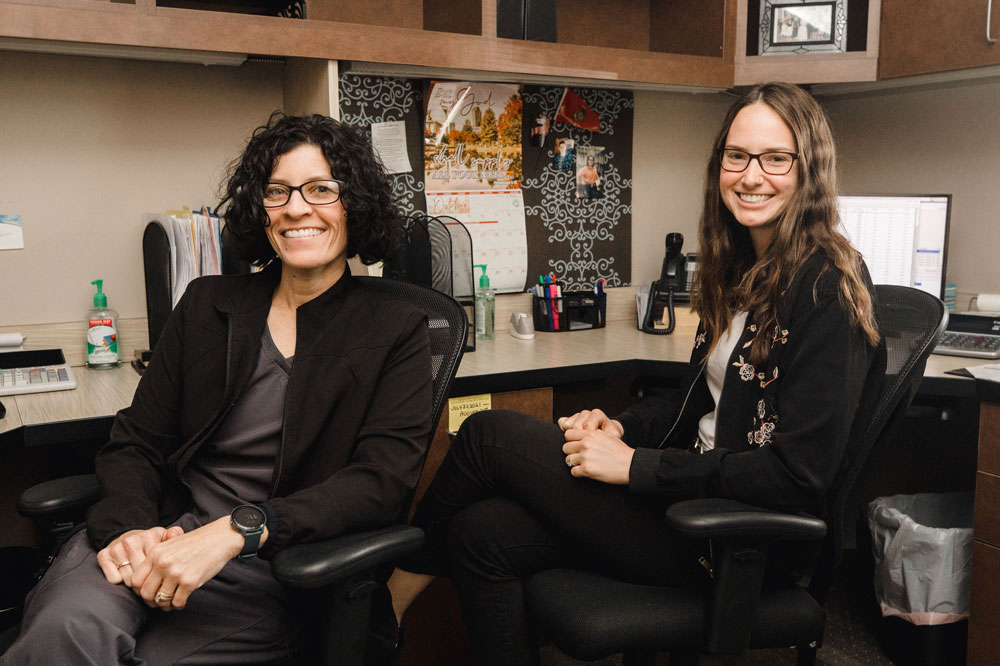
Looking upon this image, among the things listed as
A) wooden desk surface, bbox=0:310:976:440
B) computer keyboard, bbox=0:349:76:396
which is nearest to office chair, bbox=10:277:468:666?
wooden desk surface, bbox=0:310:976:440

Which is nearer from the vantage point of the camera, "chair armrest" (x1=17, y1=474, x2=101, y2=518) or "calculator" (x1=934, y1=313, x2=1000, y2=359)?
"chair armrest" (x1=17, y1=474, x2=101, y2=518)

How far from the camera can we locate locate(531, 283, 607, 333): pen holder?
8.02 ft

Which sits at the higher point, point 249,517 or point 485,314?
point 485,314

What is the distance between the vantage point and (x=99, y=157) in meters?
2.10

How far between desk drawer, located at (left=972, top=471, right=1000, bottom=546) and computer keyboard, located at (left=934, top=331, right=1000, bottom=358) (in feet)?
1.10

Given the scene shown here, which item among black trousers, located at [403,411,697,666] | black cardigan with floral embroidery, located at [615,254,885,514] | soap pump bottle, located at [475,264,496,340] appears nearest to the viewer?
black cardigan with floral embroidery, located at [615,254,885,514]

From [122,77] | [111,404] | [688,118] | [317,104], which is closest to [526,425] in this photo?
[111,404]

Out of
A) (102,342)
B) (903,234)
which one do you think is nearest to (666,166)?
(903,234)

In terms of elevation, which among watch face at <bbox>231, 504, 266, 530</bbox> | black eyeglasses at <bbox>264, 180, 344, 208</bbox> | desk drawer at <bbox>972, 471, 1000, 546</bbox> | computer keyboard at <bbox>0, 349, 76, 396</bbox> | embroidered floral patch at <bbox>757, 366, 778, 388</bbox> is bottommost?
desk drawer at <bbox>972, 471, 1000, 546</bbox>

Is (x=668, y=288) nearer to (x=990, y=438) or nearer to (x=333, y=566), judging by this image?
(x=990, y=438)

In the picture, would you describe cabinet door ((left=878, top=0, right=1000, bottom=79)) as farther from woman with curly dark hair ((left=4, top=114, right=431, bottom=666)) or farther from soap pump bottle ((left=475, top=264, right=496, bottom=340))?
woman with curly dark hair ((left=4, top=114, right=431, bottom=666))

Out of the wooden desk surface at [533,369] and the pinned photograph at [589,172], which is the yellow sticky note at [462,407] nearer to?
the wooden desk surface at [533,369]

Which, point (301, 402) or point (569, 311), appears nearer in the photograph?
point (301, 402)

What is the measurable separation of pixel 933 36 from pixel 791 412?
1.37 metres
